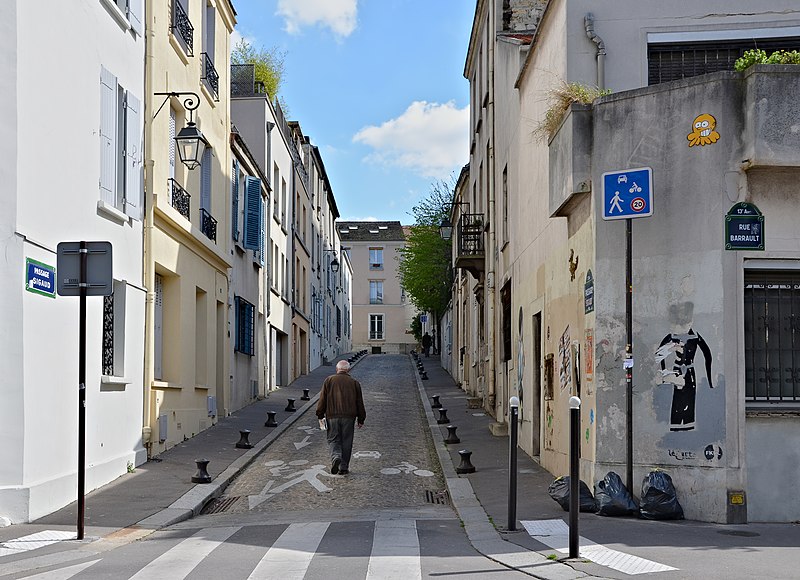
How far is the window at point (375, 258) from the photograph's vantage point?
269 feet

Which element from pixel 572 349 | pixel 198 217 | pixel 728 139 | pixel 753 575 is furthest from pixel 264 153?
pixel 753 575

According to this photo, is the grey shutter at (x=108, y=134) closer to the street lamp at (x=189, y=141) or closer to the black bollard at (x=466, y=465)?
the street lamp at (x=189, y=141)

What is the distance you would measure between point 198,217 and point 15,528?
31.8ft

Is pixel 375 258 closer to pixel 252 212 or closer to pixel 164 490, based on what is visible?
pixel 252 212

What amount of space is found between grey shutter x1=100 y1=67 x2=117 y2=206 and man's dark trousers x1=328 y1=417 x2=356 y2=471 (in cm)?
443

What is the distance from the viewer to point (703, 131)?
9.77 meters

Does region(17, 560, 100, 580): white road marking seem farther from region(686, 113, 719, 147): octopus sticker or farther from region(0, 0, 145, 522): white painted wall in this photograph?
region(686, 113, 719, 147): octopus sticker

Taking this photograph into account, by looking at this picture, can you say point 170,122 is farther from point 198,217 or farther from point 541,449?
point 541,449

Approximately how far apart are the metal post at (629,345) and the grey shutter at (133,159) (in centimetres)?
711

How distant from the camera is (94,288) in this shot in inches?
348

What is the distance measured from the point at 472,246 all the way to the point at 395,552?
18.3m

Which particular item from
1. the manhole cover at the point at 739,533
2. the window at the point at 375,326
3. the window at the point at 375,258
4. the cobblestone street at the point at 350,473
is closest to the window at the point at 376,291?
the window at the point at 375,258

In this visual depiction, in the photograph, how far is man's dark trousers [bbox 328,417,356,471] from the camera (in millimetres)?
14000

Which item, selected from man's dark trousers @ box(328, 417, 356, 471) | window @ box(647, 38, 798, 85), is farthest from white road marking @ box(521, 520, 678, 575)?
window @ box(647, 38, 798, 85)
